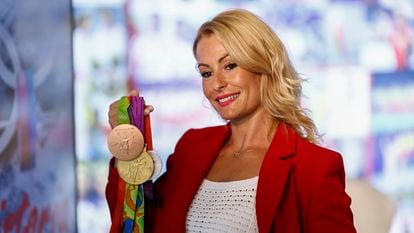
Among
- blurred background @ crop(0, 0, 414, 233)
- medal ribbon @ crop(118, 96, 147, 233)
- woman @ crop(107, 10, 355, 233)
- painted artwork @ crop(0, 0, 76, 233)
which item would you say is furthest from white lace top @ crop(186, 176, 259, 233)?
blurred background @ crop(0, 0, 414, 233)

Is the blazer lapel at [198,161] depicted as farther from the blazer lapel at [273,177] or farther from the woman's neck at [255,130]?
the blazer lapel at [273,177]

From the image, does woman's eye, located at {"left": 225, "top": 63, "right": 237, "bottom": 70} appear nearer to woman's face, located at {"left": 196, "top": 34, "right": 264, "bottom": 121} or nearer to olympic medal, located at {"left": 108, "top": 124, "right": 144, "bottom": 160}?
woman's face, located at {"left": 196, "top": 34, "right": 264, "bottom": 121}

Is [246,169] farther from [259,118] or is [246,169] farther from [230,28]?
[230,28]

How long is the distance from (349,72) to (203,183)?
4.63 feet

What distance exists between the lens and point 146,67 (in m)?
2.80

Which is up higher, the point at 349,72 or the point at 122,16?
the point at 122,16

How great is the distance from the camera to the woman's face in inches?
63.5

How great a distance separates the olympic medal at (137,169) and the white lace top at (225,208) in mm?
127

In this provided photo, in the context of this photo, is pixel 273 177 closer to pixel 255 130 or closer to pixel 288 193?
pixel 288 193

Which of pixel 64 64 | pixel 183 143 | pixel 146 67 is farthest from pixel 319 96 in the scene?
pixel 183 143

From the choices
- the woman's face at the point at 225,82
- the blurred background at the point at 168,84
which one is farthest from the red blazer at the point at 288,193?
the blurred background at the point at 168,84

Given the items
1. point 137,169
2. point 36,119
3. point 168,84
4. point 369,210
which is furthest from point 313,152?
point 168,84

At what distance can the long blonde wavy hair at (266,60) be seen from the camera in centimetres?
160

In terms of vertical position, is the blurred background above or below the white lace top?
above
